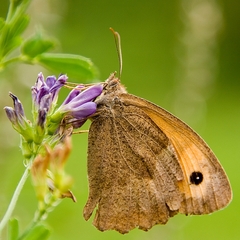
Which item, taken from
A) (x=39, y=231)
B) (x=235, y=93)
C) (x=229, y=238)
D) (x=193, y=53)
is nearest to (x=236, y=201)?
(x=229, y=238)

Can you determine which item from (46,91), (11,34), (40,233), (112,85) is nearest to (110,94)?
(112,85)

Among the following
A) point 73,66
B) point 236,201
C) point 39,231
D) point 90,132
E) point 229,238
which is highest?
point 236,201

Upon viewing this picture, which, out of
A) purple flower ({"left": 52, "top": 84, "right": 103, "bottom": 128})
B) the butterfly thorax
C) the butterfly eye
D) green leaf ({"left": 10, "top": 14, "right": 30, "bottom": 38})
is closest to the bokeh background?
the butterfly thorax

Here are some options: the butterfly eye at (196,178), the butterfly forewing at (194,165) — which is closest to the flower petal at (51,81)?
the butterfly forewing at (194,165)

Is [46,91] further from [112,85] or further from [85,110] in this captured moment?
[112,85]

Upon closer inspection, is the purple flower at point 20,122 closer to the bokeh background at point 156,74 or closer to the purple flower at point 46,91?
the purple flower at point 46,91

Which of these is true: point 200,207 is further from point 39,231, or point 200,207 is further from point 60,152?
point 60,152
